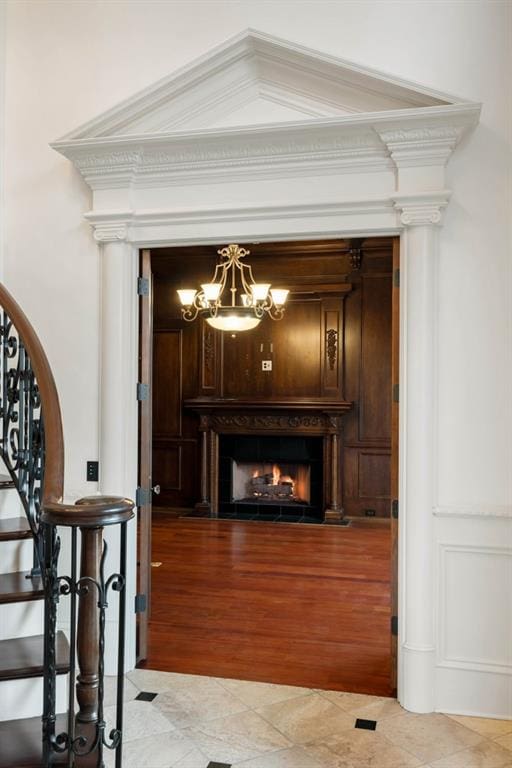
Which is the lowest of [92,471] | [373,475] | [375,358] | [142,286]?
[373,475]

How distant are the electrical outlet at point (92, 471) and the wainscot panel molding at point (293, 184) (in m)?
0.08

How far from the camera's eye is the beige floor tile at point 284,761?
111 inches

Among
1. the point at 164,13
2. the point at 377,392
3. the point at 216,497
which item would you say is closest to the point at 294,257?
the point at 377,392

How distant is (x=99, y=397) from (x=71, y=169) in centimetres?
135

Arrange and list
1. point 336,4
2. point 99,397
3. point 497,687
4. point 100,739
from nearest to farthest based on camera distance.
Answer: point 100,739 → point 497,687 → point 336,4 → point 99,397

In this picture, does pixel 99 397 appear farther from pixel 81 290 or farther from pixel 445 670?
pixel 445 670

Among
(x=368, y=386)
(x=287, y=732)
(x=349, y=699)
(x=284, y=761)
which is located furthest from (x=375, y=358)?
(x=284, y=761)

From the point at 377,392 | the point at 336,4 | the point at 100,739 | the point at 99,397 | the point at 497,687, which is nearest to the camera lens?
the point at 100,739

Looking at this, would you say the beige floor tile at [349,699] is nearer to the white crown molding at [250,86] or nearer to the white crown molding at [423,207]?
the white crown molding at [423,207]

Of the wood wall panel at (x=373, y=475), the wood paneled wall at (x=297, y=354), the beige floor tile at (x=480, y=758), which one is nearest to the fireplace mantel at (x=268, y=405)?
the wood paneled wall at (x=297, y=354)

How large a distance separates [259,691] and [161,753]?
75 cm

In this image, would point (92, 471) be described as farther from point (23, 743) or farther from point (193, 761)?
point (23, 743)

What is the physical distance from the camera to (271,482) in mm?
8773

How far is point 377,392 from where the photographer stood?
821 cm
